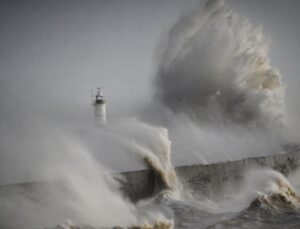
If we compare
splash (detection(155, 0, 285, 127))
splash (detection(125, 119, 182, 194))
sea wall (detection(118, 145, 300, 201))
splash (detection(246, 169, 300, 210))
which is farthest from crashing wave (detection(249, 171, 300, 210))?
splash (detection(155, 0, 285, 127))

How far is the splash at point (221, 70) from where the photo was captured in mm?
16391

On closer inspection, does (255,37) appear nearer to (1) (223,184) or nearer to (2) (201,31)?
(2) (201,31)

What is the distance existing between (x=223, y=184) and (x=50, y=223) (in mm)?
5016

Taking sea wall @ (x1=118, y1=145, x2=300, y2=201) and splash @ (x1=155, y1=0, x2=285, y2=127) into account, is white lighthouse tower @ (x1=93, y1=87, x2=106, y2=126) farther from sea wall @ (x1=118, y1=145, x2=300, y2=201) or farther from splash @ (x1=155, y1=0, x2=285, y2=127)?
sea wall @ (x1=118, y1=145, x2=300, y2=201)

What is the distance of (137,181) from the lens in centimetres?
767

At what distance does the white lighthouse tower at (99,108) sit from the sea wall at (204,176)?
21.1 ft

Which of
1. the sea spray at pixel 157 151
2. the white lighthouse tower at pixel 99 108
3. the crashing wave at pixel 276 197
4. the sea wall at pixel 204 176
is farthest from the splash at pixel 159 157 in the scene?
the white lighthouse tower at pixel 99 108

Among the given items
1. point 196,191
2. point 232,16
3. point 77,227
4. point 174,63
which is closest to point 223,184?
point 196,191

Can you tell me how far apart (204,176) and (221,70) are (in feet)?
28.2

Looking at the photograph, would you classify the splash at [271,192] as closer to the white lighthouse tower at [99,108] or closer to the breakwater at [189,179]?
the breakwater at [189,179]

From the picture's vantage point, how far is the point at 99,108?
49.4 feet

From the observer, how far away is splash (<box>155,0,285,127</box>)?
53.8 ft

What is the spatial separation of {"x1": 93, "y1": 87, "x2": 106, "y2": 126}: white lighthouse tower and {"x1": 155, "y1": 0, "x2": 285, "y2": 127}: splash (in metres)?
3.59

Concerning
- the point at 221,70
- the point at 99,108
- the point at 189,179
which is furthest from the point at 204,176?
the point at 221,70
